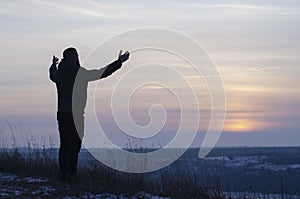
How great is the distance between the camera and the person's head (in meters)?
12.1

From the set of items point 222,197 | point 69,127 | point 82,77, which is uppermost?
point 82,77

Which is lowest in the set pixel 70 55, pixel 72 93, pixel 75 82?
pixel 72 93

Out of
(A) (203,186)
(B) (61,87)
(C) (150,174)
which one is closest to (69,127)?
(B) (61,87)

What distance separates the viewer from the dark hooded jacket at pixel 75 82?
12.0m

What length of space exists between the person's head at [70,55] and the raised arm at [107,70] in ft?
1.10

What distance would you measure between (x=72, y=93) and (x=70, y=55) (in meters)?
0.64

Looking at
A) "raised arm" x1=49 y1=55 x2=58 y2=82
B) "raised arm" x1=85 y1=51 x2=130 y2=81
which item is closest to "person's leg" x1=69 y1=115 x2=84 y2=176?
"raised arm" x1=85 y1=51 x2=130 y2=81

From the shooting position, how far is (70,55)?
12.1 m

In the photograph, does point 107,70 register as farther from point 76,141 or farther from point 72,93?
point 76,141

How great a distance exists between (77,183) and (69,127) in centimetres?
95

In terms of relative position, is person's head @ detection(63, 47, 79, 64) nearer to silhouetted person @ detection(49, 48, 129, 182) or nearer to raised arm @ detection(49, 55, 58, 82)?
silhouetted person @ detection(49, 48, 129, 182)

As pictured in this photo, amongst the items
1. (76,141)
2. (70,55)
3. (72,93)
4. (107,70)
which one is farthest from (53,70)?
(76,141)

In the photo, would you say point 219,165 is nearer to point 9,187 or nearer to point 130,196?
point 130,196

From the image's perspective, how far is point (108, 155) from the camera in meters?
13.6
